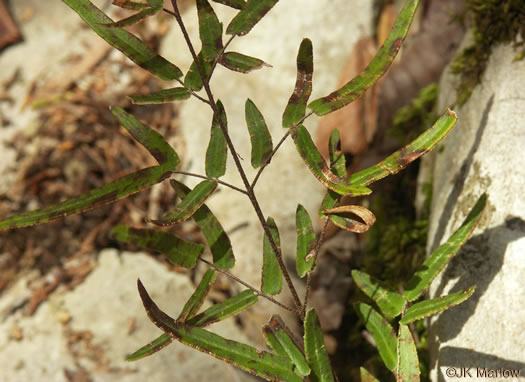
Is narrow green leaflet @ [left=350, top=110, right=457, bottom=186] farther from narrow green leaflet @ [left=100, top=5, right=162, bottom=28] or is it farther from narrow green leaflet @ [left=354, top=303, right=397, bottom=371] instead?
narrow green leaflet @ [left=100, top=5, right=162, bottom=28]

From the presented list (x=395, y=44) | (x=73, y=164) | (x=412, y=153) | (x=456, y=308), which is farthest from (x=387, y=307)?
(x=73, y=164)

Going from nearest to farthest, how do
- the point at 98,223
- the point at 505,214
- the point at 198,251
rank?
the point at 198,251
the point at 505,214
the point at 98,223

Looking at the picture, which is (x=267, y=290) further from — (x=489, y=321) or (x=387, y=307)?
(x=489, y=321)

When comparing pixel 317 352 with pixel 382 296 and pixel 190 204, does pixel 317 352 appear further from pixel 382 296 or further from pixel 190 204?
pixel 190 204

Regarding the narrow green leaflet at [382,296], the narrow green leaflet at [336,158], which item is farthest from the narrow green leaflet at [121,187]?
the narrow green leaflet at [382,296]

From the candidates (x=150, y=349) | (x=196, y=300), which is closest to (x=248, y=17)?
(x=196, y=300)
